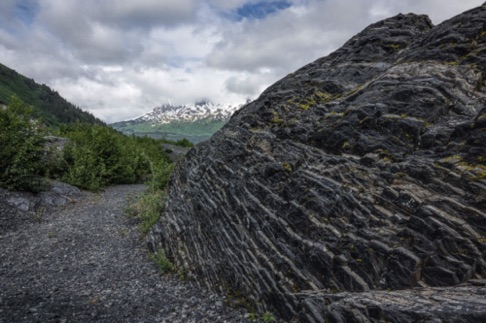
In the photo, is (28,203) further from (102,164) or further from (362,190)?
(362,190)

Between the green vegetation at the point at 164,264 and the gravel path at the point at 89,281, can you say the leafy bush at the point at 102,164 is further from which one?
the green vegetation at the point at 164,264

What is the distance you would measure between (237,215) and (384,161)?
5.76m

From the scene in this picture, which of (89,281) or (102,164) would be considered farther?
(102,164)

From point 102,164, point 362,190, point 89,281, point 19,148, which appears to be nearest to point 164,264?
point 89,281

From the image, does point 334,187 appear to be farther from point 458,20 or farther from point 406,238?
point 458,20

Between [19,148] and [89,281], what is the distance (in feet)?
57.5

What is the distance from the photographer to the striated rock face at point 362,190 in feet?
21.9

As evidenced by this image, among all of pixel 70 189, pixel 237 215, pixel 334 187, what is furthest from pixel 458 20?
pixel 70 189

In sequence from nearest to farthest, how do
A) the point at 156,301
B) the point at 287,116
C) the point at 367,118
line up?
the point at 367,118 < the point at 156,301 < the point at 287,116

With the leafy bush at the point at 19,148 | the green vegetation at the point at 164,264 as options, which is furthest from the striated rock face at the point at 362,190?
the leafy bush at the point at 19,148

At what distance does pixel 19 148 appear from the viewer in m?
24.2

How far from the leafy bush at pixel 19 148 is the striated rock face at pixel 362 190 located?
640 inches

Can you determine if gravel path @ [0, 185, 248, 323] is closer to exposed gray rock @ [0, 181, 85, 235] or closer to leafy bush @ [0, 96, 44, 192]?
exposed gray rock @ [0, 181, 85, 235]

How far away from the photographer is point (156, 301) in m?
11.3
